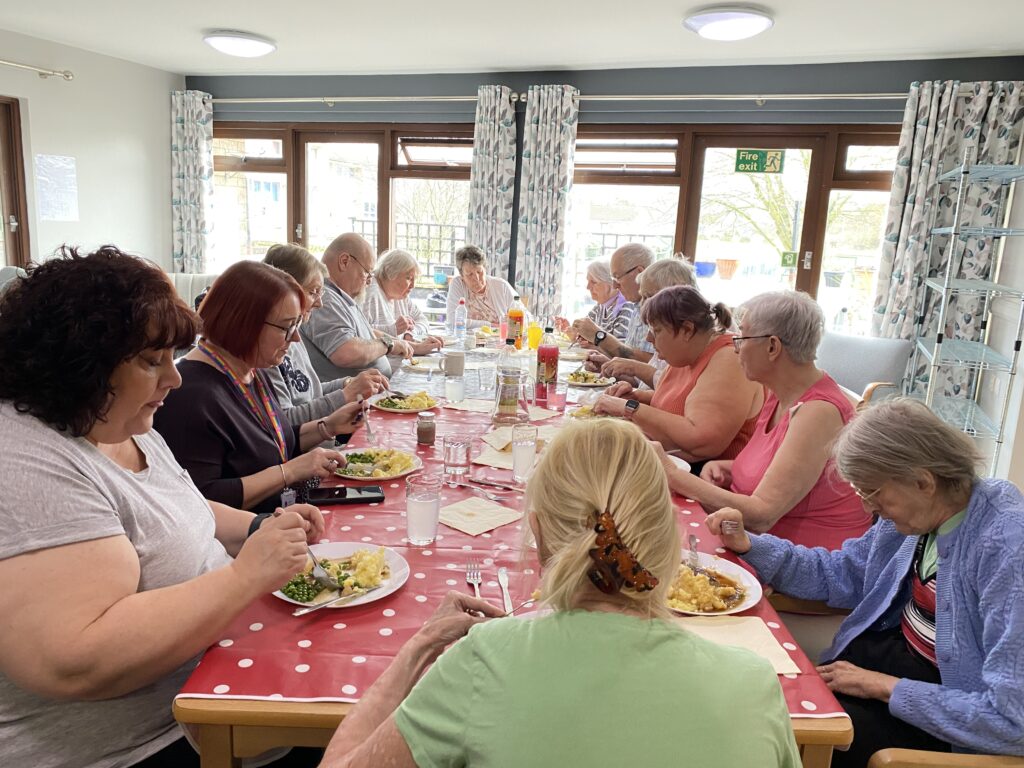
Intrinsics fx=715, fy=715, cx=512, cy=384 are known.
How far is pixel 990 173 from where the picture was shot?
13.5 feet

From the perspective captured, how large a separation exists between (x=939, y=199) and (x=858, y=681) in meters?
4.47

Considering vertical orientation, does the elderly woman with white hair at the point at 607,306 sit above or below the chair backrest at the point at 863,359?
above

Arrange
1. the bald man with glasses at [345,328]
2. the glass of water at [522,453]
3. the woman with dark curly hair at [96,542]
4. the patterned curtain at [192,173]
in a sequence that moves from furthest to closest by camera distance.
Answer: the patterned curtain at [192,173], the bald man with glasses at [345,328], the glass of water at [522,453], the woman with dark curly hair at [96,542]

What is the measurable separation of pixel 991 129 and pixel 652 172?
2.24 meters

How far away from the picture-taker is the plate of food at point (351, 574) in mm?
1209

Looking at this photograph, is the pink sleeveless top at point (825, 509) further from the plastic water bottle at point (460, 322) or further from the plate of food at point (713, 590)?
the plastic water bottle at point (460, 322)

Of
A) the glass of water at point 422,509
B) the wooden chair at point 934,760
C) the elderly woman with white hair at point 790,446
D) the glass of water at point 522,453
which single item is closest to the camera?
the wooden chair at point 934,760

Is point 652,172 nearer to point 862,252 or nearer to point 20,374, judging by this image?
point 862,252

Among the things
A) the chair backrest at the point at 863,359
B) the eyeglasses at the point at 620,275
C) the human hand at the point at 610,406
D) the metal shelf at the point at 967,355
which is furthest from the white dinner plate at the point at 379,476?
the metal shelf at the point at 967,355

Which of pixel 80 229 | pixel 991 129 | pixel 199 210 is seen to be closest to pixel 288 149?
pixel 199 210

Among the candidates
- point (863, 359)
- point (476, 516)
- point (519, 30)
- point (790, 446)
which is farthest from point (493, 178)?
point (476, 516)

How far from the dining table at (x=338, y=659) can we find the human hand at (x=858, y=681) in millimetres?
209

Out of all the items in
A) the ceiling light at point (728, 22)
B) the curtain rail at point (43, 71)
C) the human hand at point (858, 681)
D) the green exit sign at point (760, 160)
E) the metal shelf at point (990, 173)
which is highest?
the ceiling light at point (728, 22)

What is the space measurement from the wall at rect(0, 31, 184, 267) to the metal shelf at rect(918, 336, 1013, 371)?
6.34m
